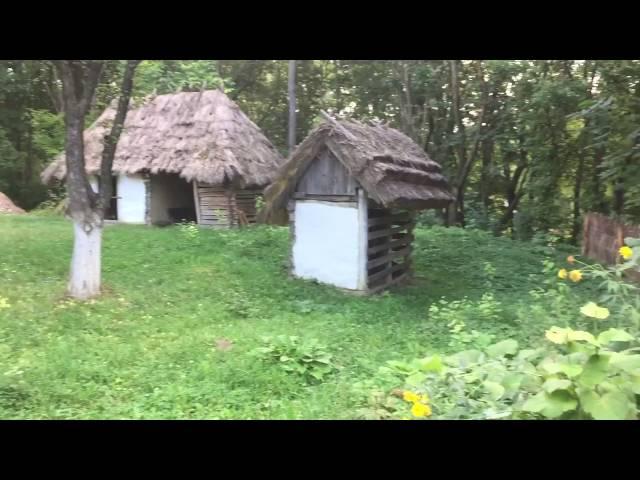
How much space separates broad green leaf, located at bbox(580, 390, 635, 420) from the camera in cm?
196

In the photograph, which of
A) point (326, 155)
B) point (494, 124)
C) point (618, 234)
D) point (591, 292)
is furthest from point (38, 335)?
point (494, 124)

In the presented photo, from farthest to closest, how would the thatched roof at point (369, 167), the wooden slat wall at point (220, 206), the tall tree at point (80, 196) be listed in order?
the wooden slat wall at point (220, 206), the thatched roof at point (369, 167), the tall tree at point (80, 196)

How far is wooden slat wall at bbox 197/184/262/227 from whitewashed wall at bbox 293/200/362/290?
6.69 meters

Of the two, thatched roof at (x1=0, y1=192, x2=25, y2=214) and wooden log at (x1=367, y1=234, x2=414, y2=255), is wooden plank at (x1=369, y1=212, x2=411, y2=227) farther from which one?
thatched roof at (x1=0, y1=192, x2=25, y2=214)

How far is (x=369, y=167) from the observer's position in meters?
9.78

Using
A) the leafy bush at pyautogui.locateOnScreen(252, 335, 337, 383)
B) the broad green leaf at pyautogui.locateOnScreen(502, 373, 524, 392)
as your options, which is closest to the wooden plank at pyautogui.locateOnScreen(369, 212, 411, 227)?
the leafy bush at pyautogui.locateOnScreen(252, 335, 337, 383)

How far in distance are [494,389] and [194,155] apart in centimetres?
1569

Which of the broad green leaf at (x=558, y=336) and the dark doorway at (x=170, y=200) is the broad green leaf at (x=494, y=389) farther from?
the dark doorway at (x=170, y=200)

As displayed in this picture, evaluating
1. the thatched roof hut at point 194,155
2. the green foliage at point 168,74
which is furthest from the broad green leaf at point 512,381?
the thatched roof hut at point 194,155

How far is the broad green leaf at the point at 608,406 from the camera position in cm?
196

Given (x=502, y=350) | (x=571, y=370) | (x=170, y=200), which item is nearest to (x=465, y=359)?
(x=502, y=350)

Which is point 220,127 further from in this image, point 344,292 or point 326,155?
point 344,292

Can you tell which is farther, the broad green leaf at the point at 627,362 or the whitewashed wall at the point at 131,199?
the whitewashed wall at the point at 131,199

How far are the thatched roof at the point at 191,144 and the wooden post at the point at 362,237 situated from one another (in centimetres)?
731
